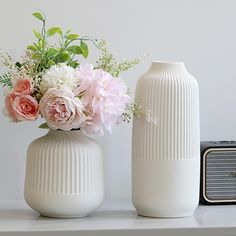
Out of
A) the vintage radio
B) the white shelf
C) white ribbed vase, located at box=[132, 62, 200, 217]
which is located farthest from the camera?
the vintage radio

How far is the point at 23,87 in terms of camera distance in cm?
133

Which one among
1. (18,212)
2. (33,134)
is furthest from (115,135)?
(18,212)

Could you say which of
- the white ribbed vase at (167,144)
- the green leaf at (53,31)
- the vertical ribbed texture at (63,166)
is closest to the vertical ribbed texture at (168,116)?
the white ribbed vase at (167,144)

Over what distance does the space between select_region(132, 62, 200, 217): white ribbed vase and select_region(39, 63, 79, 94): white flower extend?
155 mm

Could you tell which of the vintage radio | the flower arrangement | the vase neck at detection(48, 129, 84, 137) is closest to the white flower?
the flower arrangement

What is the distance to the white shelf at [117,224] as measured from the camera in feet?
4.19

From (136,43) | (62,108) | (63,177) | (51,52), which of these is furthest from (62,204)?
(136,43)

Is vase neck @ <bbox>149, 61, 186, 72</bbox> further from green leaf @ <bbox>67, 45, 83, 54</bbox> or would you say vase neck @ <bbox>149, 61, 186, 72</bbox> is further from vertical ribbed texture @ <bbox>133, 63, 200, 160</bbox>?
green leaf @ <bbox>67, 45, 83, 54</bbox>

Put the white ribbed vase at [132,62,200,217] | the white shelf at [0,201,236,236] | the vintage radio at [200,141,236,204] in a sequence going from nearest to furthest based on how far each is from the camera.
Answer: the white shelf at [0,201,236,236]
the white ribbed vase at [132,62,200,217]
the vintage radio at [200,141,236,204]

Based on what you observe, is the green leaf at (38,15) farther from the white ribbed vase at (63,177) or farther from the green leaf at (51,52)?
the white ribbed vase at (63,177)

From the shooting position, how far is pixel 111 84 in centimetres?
134

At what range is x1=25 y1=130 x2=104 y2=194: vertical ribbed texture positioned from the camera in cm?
136

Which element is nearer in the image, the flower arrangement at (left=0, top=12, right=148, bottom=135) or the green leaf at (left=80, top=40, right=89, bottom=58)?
the flower arrangement at (left=0, top=12, right=148, bottom=135)

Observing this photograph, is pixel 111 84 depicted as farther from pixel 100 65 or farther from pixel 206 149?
pixel 206 149
